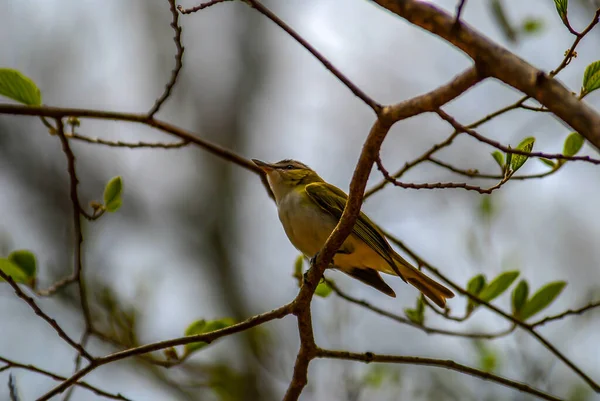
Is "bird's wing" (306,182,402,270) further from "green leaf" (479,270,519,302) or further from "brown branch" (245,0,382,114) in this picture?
"brown branch" (245,0,382,114)

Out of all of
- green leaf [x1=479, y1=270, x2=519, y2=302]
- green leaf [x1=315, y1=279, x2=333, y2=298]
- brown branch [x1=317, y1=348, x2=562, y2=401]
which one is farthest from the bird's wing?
brown branch [x1=317, y1=348, x2=562, y2=401]

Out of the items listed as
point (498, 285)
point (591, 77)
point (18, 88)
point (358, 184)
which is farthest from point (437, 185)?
point (18, 88)

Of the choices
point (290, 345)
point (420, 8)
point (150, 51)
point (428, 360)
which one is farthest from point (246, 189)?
point (420, 8)

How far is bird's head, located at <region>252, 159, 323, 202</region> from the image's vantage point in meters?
4.45

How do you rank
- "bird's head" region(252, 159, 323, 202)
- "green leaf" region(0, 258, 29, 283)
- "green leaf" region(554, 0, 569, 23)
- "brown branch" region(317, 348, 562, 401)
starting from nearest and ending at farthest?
"green leaf" region(554, 0, 569, 23) → "brown branch" region(317, 348, 562, 401) → "green leaf" region(0, 258, 29, 283) → "bird's head" region(252, 159, 323, 202)

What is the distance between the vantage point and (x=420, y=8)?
5.50ft

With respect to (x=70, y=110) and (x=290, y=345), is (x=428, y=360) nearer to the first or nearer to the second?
(x=70, y=110)

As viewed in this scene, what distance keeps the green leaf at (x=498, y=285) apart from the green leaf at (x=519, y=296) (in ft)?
0.14

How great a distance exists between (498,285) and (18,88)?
228cm

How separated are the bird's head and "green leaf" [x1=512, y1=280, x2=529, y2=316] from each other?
5.47 ft

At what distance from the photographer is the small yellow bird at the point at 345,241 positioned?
3812 mm

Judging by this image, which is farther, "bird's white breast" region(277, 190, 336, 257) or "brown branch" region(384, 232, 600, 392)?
"bird's white breast" region(277, 190, 336, 257)

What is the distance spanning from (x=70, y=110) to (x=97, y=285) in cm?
Result: 395

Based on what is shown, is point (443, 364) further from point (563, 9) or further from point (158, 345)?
point (563, 9)
